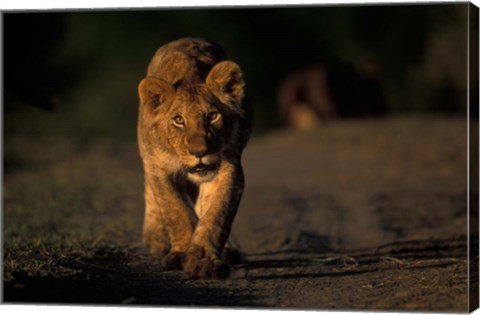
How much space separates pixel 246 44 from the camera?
60.3 ft

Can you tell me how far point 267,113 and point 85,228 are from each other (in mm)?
12005

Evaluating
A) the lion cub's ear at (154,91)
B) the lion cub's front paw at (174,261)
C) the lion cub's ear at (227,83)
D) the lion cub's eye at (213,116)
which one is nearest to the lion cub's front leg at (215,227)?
the lion cub's front paw at (174,261)

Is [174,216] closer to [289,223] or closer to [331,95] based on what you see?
[289,223]

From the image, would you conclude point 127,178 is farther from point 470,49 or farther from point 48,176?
point 470,49

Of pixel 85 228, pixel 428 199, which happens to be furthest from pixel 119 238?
Result: pixel 428 199

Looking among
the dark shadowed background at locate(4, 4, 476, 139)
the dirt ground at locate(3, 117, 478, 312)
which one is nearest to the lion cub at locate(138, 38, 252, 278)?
the dirt ground at locate(3, 117, 478, 312)

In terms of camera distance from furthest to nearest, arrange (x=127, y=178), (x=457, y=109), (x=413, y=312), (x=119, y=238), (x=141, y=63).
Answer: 1. (x=141, y=63)
2. (x=457, y=109)
3. (x=127, y=178)
4. (x=119, y=238)
5. (x=413, y=312)

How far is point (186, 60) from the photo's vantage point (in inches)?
225

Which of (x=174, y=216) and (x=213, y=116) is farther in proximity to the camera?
(x=174, y=216)

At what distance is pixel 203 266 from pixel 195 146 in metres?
0.64

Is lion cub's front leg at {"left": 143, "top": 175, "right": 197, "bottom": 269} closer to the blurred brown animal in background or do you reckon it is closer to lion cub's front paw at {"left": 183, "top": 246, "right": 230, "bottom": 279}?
lion cub's front paw at {"left": 183, "top": 246, "right": 230, "bottom": 279}

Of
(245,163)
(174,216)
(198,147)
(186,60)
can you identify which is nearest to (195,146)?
(198,147)

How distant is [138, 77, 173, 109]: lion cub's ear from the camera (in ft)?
17.8

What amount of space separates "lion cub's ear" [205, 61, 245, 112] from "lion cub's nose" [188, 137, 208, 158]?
35 centimetres
